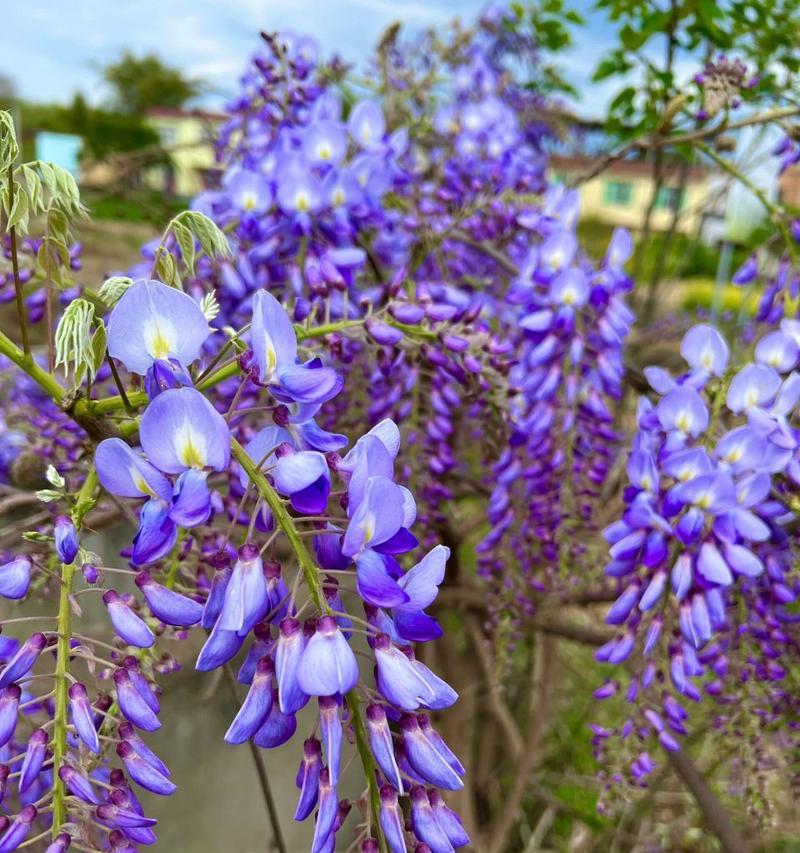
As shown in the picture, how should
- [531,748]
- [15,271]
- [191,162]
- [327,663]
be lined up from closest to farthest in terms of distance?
1. [327,663]
2. [15,271]
3. [531,748]
4. [191,162]

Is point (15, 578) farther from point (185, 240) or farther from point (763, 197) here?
point (763, 197)

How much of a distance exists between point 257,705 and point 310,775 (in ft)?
0.20

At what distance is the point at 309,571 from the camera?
0.46m

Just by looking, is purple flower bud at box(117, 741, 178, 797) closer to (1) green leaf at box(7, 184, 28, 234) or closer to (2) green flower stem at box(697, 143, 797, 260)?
(1) green leaf at box(7, 184, 28, 234)

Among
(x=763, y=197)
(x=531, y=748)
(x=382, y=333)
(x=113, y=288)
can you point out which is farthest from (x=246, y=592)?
(x=531, y=748)

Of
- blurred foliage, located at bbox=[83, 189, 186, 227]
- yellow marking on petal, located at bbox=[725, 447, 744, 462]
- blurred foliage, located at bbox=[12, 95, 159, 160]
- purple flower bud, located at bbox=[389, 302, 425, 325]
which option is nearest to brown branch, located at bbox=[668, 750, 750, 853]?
yellow marking on petal, located at bbox=[725, 447, 744, 462]

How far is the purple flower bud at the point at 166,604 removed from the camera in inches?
20.6

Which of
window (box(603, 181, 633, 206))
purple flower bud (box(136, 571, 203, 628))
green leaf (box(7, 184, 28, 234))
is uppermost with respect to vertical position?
green leaf (box(7, 184, 28, 234))

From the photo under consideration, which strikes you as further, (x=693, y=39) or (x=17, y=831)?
(x=693, y=39)

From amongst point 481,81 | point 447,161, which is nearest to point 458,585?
point 447,161

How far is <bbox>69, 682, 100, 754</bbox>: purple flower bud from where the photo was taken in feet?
1.65

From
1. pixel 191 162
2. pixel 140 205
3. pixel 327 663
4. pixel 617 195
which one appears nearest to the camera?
pixel 327 663

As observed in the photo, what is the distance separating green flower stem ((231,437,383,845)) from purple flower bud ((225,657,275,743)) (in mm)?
47

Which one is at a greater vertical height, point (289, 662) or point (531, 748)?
point (289, 662)
